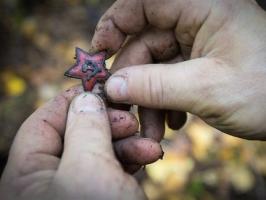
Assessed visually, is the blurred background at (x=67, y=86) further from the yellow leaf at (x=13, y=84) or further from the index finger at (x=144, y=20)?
the index finger at (x=144, y=20)

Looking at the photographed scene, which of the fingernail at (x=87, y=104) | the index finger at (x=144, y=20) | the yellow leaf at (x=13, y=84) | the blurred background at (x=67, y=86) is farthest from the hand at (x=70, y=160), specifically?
the yellow leaf at (x=13, y=84)

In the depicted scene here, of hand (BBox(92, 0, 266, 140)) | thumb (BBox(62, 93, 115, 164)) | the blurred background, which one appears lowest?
the blurred background

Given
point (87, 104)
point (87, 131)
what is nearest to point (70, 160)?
point (87, 131)

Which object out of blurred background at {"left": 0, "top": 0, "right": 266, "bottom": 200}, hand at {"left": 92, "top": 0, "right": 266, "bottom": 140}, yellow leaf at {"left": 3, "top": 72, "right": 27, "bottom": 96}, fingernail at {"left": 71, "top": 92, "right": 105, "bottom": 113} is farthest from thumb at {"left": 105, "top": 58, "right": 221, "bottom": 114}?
yellow leaf at {"left": 3, "top": 72, "right": 27, "bottom": 96}

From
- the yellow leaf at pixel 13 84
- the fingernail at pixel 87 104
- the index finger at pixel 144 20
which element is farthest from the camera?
the yellow leaf at pixel 13 84

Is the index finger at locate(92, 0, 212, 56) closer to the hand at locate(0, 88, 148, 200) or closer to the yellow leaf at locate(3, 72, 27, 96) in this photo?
the hand at locate(0, 88, 148, 200)

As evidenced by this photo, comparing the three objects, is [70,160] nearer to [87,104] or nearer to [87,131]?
[87,131]

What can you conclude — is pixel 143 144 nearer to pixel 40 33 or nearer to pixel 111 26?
pixel 111 26

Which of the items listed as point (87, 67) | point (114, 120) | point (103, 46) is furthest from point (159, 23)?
point (114, 120)
